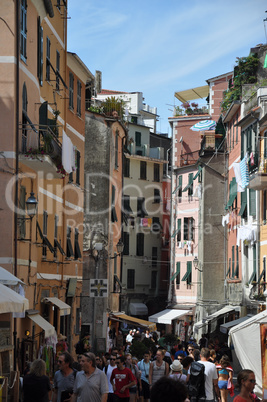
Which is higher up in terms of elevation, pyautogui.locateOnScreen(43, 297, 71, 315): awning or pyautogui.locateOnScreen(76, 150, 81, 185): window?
pyautogui.locateOnScreen(76, 150, 81, 185): window

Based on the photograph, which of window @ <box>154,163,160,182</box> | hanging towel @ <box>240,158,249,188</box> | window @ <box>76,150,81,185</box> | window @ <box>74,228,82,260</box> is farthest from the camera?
window @ <box>154,163,160,182</box>

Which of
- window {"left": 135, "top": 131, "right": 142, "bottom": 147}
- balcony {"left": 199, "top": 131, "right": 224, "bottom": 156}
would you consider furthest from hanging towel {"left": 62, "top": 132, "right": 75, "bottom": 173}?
window {"left": 135, "top": 131, "right": 142, "bottom": 147}

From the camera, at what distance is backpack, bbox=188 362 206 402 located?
15.6 meters

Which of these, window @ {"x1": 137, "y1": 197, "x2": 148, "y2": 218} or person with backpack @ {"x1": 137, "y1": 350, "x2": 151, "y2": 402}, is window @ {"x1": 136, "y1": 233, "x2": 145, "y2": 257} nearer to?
window @ {"x1": 137, "y1": 197, "x2": 148, "y2": 218}

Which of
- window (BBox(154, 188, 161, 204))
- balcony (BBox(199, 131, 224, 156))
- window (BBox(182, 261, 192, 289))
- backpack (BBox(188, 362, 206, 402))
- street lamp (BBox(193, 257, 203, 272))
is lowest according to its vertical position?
backpack (BBox(188, 362, 206, 402))

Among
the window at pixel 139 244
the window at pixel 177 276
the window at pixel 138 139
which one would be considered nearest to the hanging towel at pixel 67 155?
the window at pixel 177 276

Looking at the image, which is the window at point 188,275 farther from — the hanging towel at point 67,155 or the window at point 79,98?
the hanging towel at point 67,155

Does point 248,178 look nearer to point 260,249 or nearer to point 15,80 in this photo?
point 260,249

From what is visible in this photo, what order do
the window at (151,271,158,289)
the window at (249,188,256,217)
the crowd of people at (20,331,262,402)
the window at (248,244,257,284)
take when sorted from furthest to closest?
the window at (151,271,158,289) < the window at (249,188,256,217) < the window at (248,244,257,284) < the crowd of people at (20,331,262,402)

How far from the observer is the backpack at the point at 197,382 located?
15.6m

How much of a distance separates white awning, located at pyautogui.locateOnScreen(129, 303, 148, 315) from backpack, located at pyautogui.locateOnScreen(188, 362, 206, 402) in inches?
2169

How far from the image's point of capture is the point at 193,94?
7081 centimetres

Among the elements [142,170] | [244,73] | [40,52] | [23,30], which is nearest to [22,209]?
[23,30]

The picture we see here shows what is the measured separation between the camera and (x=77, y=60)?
107ft
